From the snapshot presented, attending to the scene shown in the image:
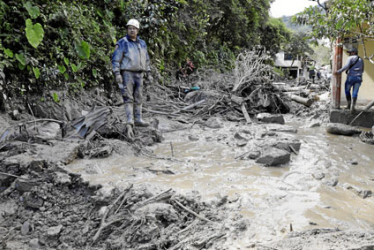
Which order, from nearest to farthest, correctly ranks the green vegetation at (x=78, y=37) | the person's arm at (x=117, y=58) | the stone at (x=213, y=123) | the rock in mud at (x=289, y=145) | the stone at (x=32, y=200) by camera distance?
the stone at (x=32, y=200) → the rock in mud at (x=289, y=145) → the green vegetation at (x=78, y=37) → the person's arm at (x=117, y=58) → the stone at (x=213, y=123)

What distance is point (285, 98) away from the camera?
36.4 ft

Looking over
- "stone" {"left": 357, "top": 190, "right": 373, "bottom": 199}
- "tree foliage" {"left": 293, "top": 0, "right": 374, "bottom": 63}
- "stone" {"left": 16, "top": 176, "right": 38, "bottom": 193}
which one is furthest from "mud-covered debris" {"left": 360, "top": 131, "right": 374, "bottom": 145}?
"stone" {"left": 16, "top": 176, "right": 38, "bottom": 193}

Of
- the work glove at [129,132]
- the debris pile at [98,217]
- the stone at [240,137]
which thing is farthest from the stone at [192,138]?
the debris pile at [98,217]

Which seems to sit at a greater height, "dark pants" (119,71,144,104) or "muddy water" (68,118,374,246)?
"dark pants" (119,71,144,104)

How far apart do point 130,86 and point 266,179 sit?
326cm

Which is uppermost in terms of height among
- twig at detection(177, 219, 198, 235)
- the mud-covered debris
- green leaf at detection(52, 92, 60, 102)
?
green leaf at detection(52, 92, 60, 102)

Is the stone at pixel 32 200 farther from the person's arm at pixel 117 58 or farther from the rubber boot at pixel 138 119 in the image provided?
the rubber boot at pixel 138 119

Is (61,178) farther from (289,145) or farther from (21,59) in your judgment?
(289,145)

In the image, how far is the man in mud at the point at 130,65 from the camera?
5410 mm

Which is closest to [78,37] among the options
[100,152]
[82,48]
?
[82,48]

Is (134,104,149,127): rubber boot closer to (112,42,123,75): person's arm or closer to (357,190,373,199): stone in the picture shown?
(112,42,123,75): person's arm

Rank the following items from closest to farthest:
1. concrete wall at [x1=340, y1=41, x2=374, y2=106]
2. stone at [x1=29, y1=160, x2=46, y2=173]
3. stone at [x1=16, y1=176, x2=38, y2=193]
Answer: stone at [x1=16, y1=176, x2=38, y2=193]
stone at [x1=29, y1=160, x2=46, y2=173]
concrete wall at [x1=340, y1=41, x2=374, y2=106]

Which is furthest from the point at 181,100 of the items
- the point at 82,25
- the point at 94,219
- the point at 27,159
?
the point at 94,219

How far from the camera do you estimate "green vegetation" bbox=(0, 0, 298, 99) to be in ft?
17.3
